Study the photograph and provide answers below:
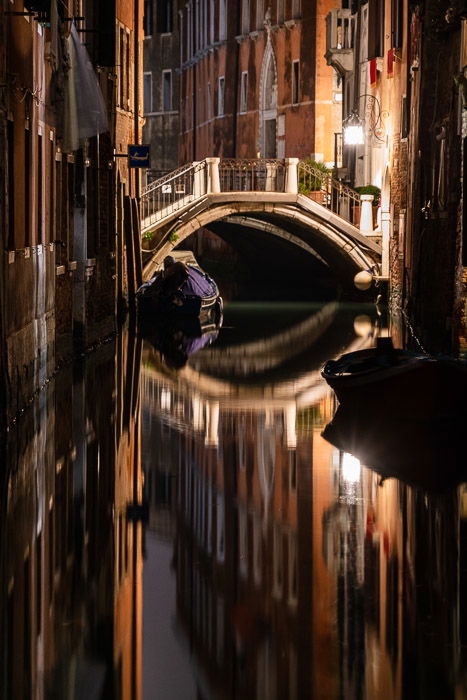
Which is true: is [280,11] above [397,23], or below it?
above

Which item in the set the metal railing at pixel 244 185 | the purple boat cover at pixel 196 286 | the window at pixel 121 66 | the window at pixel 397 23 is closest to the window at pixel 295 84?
the metal railing at pixel 244 185

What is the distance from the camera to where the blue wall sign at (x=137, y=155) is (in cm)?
2906

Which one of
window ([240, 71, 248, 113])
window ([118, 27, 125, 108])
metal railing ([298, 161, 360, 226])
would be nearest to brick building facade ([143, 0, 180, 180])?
window ([240, 71, 248, 113])

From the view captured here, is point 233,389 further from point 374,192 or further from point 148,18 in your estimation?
point 148,18

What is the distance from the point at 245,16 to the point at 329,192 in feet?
39.3

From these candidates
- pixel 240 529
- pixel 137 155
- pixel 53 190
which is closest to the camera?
pixel 240 529

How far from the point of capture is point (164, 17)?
197 ft

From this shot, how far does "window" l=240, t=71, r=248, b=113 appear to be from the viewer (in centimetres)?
4678

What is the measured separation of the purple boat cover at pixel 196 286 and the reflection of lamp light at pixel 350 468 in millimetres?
18483

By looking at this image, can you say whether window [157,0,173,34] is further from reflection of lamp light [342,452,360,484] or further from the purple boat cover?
reflection of lamp light [342,452,360,484]

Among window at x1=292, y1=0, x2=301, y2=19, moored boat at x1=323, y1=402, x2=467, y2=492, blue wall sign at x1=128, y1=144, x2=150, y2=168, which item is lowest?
moored boat at x1=323, y1=402, x2=467, y2=492

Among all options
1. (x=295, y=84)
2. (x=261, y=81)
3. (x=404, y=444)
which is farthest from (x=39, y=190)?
(x=261, y=81)

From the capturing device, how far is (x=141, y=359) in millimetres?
20938

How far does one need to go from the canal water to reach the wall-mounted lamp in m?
20.8
